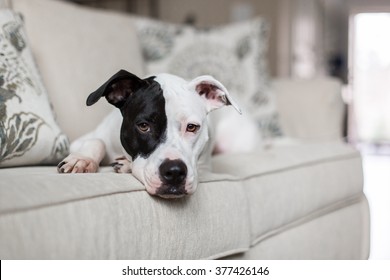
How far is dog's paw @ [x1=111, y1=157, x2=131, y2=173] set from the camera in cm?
116

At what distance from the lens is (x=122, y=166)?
1165 millimetres

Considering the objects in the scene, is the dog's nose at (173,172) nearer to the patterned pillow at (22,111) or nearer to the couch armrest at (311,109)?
the patterned pillow at (22,111)

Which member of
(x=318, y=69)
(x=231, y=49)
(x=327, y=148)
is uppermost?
(x=318, y=69)

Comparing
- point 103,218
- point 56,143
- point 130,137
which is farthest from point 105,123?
point 103,218

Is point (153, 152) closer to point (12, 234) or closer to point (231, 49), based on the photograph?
point (12, 234)

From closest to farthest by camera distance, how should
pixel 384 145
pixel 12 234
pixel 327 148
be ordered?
pixel 12 234 → pixel 327 148 → pixel 384 145

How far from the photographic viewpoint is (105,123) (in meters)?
1.38

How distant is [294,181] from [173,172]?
71 cm

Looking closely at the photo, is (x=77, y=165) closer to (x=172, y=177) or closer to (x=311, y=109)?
(x=172, y=177)

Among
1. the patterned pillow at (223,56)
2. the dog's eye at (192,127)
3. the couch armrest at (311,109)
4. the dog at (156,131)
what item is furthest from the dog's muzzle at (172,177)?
the couch armrest at (311,109)

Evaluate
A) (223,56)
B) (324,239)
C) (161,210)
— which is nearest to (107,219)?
(161,210)

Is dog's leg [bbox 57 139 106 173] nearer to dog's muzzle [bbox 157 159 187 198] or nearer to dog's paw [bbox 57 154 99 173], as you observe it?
dog's paw [bbox 57 154 99 173]

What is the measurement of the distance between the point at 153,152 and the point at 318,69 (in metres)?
5.12

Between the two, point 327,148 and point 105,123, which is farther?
point 327,148
